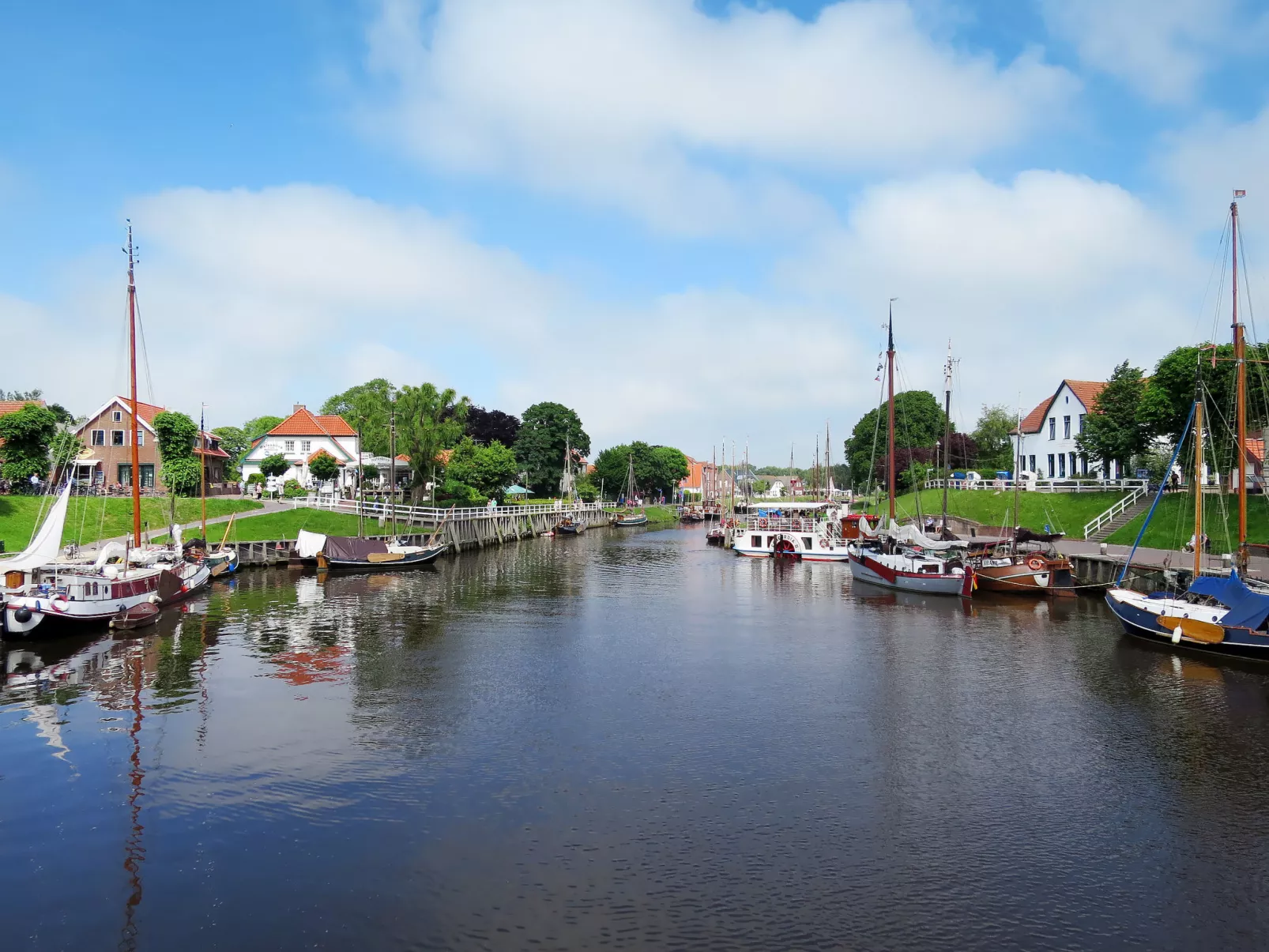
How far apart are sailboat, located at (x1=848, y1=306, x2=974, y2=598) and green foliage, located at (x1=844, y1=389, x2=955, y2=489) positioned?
54.7 m

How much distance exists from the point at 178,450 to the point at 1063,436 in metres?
76.5

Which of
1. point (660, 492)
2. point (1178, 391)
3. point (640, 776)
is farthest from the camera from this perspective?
point (660, 492)

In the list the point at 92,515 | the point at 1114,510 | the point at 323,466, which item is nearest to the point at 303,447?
the point at 323,466

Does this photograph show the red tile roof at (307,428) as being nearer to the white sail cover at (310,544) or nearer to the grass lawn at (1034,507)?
the white sail cover at (310,544)

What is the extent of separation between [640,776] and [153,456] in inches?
2694

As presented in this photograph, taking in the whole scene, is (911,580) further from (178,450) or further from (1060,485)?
(178,450)

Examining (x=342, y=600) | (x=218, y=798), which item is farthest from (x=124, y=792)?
(x=342, y=600)

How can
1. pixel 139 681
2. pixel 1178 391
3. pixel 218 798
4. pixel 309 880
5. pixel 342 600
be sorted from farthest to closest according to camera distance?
pixel 1178 391 → pixel 342 600 → pixel 139 681 → pixel 218 798 → pixel 309 880

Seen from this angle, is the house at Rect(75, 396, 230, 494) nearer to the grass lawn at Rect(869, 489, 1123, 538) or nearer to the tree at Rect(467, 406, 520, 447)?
the tree at Rect(467, 406, 520, 447)

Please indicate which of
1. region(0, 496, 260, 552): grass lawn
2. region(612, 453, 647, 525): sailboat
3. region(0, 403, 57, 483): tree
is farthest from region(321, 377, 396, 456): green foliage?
region(612, 453, 647, 525): sailboat

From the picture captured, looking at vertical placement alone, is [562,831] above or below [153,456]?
below

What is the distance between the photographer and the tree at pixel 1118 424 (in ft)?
189

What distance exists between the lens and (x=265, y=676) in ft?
84.5

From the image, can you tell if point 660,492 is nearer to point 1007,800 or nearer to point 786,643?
point 786,643
